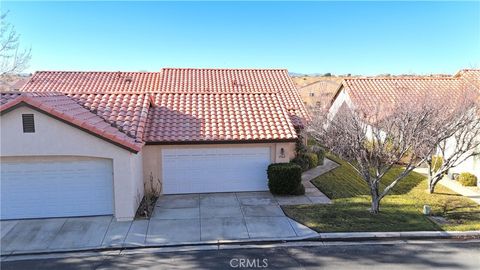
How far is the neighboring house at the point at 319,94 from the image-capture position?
18.6 meters

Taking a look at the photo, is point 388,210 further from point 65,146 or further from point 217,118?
point 65,146

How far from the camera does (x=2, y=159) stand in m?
11.7

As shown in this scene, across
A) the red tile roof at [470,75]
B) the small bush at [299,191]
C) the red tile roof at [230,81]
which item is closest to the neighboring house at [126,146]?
the small bush at [299,191]

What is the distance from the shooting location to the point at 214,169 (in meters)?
14.9

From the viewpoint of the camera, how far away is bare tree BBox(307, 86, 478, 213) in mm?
11812

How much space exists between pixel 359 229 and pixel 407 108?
436cm

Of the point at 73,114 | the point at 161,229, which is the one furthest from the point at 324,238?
the point at 73,114

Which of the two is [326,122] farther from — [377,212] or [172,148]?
[172,148]

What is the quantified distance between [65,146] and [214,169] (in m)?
5.69

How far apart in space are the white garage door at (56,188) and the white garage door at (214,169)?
9.93ft

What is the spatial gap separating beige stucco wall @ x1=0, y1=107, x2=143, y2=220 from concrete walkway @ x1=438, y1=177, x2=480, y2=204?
43.3 feet

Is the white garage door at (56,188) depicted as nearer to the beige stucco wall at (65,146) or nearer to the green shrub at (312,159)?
the beige stucco wall at (65,146)

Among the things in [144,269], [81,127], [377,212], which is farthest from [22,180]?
[377,212]

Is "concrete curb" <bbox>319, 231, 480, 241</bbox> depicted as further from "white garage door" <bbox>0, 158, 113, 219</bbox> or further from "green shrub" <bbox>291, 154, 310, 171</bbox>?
"green shrub" <bbox>291, 154, 310, 171</bbox>
